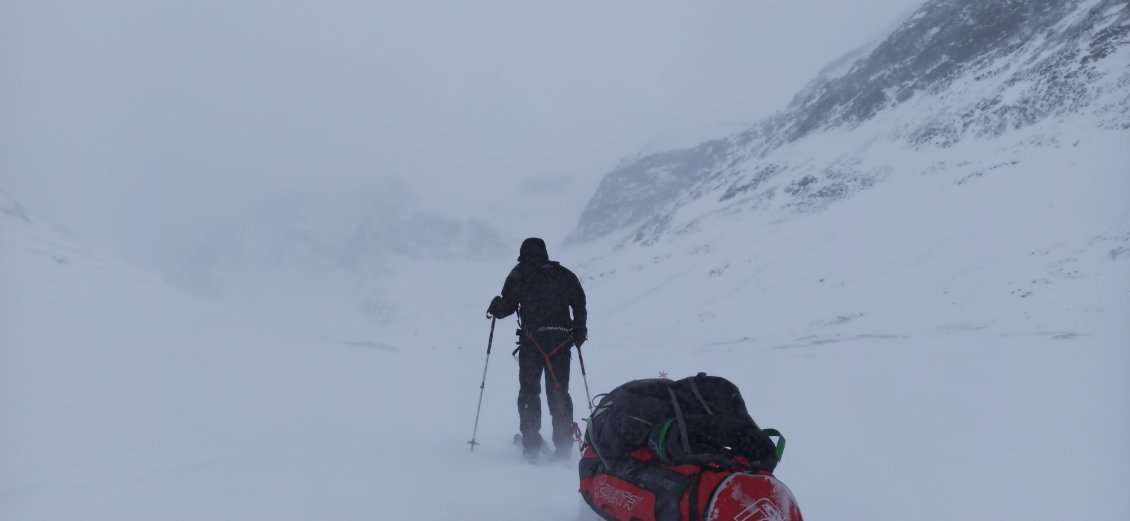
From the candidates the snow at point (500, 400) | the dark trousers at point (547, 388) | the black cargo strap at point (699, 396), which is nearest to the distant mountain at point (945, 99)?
the snow at point (500, 400)

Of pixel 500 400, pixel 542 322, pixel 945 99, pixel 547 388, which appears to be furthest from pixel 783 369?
pixel 945 99

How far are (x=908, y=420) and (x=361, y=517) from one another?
4.80 metres

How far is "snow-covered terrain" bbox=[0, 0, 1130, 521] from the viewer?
168 inches

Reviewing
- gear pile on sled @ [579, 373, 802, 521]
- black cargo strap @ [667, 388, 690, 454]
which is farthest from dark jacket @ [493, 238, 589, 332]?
black cargo strap @ [667, 388, 690, 454]

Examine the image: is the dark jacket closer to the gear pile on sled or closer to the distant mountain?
the gear pile on sled

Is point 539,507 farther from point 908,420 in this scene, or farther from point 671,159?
point 671,159

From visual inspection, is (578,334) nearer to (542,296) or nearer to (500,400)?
(542,296)

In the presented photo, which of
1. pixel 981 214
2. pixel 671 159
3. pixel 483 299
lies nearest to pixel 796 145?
pixel 981 214

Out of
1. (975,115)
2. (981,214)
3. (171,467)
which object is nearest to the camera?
(171,467)

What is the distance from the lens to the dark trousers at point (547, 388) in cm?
574

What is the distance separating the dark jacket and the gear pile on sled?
7.66 feet

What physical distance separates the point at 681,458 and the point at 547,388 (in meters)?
3.25

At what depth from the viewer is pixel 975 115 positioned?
33.9 meters

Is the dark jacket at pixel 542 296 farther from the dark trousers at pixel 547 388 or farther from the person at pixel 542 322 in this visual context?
the dark trousers at pixel 547 388
